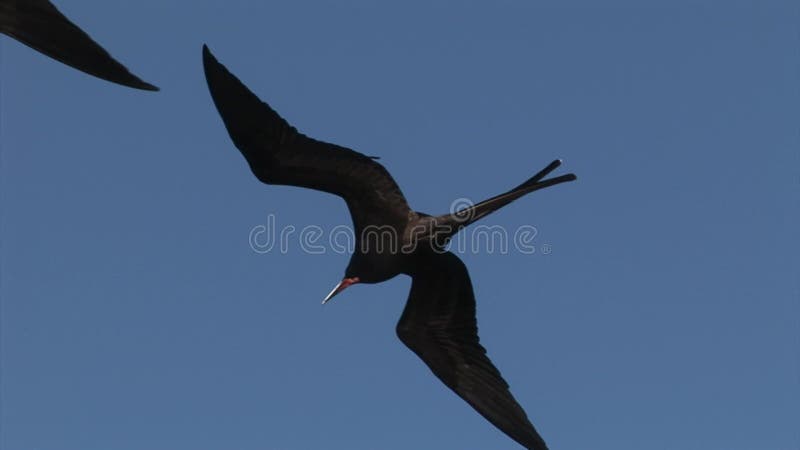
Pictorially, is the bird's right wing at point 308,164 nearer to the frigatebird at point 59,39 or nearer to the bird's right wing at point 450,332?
the bird's right wing at point 450,332

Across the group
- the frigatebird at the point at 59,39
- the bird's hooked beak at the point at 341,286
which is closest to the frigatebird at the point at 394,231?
the bird's hooked beak at the point at 341,286

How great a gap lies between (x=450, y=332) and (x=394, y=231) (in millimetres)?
1603

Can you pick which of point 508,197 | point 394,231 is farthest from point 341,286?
point 508,197

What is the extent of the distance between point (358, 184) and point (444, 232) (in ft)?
3.70

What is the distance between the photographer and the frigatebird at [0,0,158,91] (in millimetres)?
5867

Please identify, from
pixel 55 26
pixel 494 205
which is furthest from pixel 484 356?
pixel 55 26

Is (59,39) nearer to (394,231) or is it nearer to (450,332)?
(394,231)

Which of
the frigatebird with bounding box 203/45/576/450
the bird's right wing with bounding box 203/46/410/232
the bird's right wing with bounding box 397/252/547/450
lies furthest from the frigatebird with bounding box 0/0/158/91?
the bird's right wing with bounding box 397/252/547/450

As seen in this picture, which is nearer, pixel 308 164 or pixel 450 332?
pixel 308 164

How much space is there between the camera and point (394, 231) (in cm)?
1129

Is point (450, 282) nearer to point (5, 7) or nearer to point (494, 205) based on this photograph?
point (494, 205)

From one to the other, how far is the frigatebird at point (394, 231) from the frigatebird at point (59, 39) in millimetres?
4708

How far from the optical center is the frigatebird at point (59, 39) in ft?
19.2

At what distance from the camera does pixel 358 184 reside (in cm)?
1140
